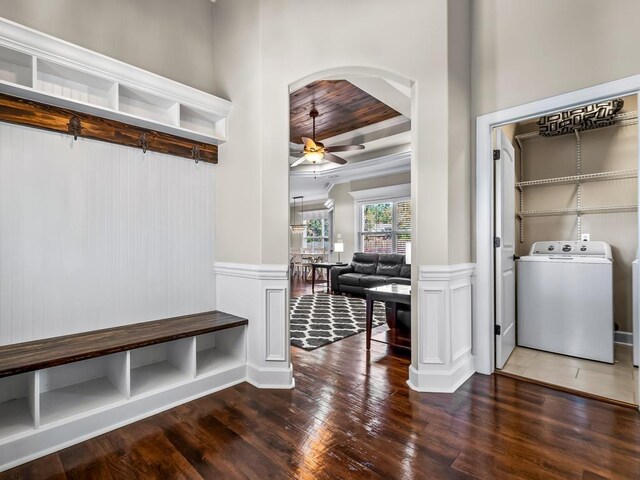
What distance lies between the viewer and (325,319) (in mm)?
4758

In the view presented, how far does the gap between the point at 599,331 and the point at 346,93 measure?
3862 millimetres

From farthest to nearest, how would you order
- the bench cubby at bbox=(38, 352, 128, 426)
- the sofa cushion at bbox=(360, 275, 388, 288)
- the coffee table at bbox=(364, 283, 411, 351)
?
the sofa cushion at bbox=(360, 275, 388, 288)
the coffee table at bbox=(364, 283, 411, 351)
the bench cubby at bbox=(38, 352, 128, 426)

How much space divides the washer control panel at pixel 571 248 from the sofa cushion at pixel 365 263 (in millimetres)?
3473

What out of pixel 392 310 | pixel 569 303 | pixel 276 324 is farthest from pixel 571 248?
pixel 276 324

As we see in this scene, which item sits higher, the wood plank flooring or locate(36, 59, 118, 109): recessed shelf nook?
locate(36, 59, 118, 109): recessed shelf nook

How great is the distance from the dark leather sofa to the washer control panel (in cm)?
252

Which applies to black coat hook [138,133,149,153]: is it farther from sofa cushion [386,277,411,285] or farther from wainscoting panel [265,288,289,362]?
sofa cushion [386,277,411,285]

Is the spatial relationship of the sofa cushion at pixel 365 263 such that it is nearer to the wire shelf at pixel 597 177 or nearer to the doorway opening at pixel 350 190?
the doorway opening at pixel 350 190

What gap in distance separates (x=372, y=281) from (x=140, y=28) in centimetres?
520

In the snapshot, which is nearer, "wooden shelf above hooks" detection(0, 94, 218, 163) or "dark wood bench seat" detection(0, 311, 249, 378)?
"dark wood bench seat" detection(0, 311, 249, 378)

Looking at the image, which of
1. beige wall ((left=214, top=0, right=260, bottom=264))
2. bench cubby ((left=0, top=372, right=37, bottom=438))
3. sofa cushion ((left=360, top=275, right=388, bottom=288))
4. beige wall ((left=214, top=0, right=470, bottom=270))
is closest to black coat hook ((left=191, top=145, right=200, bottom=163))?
beige wall ((left=214, top=0, right=260, bottom=264))

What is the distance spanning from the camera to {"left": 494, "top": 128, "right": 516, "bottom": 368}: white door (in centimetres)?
289

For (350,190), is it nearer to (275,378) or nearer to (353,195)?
(353,195)

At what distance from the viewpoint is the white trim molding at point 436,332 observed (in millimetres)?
2492
